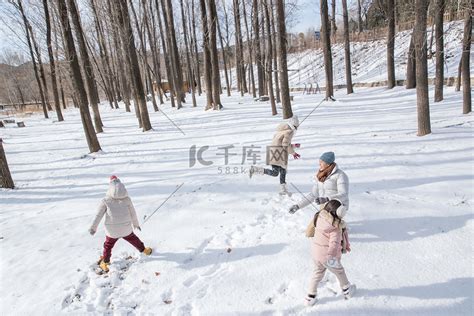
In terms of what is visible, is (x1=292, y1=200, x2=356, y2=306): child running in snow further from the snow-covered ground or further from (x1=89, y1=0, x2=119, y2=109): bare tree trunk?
(x1=89, y1=0, x2=119, y2=109): bare tree trunk

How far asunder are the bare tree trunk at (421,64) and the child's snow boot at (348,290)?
22.3 feet

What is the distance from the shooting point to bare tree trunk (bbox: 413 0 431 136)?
24.7 ft

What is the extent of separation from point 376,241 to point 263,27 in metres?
14.6

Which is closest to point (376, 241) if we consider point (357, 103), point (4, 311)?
point (4, 311)

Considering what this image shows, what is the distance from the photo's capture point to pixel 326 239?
3023 millimetres

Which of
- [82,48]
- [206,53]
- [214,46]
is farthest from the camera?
[206,53]

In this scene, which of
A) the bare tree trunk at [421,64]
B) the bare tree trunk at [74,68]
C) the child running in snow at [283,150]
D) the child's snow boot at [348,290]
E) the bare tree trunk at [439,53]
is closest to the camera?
the child's snow boot at [348,290]

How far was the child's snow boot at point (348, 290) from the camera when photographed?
3138mm

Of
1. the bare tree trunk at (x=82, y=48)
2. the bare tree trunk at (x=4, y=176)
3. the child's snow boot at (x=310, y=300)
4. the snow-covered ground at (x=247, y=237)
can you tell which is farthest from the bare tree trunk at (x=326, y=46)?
the child's snow boot at (x=310, y=300)

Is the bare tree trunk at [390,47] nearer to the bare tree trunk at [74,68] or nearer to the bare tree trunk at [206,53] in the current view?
the bare tree trunk at [206,53]

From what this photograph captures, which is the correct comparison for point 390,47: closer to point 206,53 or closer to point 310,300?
point 206,53

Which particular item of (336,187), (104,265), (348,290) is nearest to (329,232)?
(336,187)

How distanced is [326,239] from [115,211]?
2.86 m

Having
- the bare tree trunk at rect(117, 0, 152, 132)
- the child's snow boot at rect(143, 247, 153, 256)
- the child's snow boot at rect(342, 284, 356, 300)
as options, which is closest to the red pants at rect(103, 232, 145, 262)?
Result: the child's snow boot at rect(143, 247, 153, 256)
